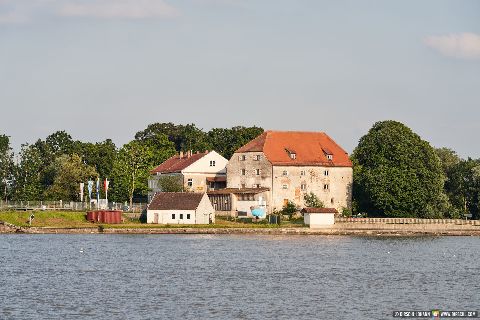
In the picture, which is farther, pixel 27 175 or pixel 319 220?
pixel 27 175

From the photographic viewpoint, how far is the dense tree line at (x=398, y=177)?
120 meters

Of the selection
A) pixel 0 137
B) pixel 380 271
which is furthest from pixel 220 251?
pixel 0 137

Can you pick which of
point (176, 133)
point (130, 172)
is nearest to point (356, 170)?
point (130, 172)

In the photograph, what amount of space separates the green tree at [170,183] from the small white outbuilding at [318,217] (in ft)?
82.1

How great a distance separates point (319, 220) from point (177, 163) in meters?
36.6

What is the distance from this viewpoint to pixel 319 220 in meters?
114

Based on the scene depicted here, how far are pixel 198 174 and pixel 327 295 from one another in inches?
3355

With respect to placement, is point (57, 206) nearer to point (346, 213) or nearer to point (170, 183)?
point (170, 183)

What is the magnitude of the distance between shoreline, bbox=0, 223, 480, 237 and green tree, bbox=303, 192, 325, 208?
8299mm

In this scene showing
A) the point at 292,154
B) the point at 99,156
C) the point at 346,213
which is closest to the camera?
the point at 346,213

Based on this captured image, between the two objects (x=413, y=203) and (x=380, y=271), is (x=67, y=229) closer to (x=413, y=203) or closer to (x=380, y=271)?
Result: (x=413, y=203)

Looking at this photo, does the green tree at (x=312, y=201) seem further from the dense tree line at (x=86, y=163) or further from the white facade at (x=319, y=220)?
the dense tree line at (x=86, y=163)

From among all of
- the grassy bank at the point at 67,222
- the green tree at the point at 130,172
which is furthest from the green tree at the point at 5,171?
the grassy bank at the point at 67,222

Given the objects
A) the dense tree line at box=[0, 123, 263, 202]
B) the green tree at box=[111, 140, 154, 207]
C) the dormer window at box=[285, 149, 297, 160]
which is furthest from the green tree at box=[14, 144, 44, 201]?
the dormer window at box=[285, 149, 297, 160]
